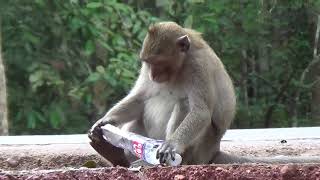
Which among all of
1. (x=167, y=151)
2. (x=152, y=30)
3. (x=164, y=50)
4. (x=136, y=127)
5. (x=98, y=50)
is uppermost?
(x=152, y=30)

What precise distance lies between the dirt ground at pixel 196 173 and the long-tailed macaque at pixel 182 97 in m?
2.60

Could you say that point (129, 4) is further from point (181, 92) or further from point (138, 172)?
point (138, 172)

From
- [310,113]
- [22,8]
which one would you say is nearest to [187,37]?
[22,8]

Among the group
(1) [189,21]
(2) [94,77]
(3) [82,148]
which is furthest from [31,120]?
(3) [82,148]

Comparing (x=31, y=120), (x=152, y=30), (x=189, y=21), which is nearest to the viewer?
(x=152, y=30)

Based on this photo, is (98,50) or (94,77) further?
(98,50)

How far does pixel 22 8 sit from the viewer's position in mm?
9109

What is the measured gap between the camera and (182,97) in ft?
16.0

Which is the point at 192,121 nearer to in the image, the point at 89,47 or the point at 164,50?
the point at 164,50

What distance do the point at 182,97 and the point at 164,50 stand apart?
0.28m

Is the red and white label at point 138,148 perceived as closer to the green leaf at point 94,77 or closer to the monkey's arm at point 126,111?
the monkey's arm at point 126,111

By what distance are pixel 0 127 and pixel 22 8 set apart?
6.38ft

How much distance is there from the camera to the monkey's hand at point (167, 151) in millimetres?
3615

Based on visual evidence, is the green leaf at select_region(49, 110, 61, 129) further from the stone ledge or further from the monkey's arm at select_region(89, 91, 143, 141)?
the monkey's arm at select_region(89, 91, 143, 141)
